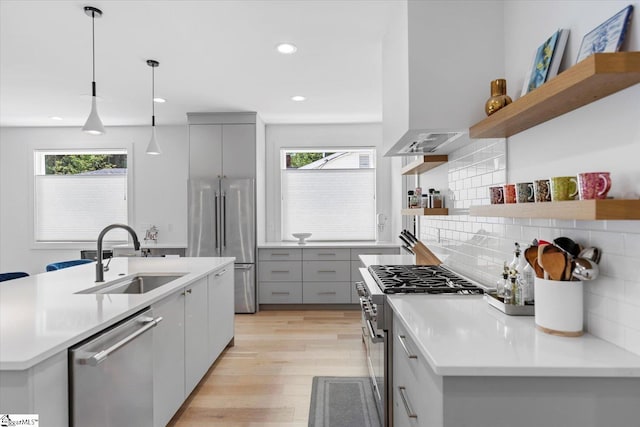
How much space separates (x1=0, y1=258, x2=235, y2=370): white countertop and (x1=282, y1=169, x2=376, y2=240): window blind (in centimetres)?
295

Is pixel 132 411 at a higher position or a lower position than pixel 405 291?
lower

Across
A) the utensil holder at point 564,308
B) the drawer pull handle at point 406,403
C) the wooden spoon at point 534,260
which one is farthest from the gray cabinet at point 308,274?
the utensil holder at point 564,308

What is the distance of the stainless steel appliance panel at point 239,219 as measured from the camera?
191 inches

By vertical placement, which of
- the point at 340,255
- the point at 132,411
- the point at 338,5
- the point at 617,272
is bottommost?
the point at 132,411

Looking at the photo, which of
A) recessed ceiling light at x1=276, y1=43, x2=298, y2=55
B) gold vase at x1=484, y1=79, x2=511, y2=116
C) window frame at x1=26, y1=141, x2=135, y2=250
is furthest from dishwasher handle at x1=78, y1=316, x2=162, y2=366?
window frame at x1=26, y1=141, x2=135, y2=250

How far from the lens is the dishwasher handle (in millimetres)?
1349

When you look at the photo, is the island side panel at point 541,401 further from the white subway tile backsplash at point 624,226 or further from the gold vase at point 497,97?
the gold vase at point 497,97

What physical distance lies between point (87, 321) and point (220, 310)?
1718 mm

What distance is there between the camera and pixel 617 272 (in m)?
1.18

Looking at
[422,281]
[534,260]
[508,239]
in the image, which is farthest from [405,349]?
[508,239]

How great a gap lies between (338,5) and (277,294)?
357cm

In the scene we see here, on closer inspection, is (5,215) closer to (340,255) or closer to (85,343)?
(340,255)

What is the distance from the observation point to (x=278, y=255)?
492 centimetres

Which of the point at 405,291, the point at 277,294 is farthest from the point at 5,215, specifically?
the point at 405,291
